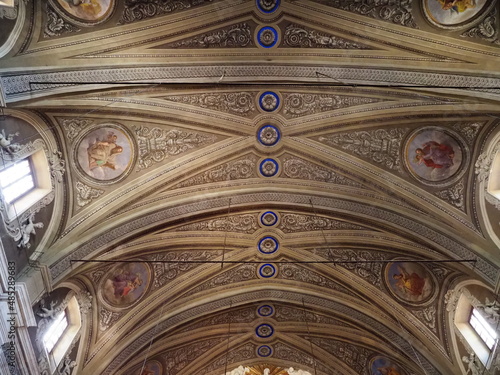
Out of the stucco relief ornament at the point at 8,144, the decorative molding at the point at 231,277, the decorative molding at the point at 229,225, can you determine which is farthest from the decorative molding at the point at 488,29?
the stucco relief ornament at the point at 8,144

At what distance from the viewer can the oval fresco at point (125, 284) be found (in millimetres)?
13930

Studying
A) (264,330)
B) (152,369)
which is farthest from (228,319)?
(152,369)

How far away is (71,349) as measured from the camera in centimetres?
1269

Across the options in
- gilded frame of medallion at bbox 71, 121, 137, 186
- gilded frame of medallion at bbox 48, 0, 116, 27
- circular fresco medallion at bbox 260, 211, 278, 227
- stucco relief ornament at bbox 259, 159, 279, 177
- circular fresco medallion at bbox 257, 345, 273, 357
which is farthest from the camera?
circular fresco medallion at bbox 257, 345, 273, 357

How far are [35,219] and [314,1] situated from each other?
904cm

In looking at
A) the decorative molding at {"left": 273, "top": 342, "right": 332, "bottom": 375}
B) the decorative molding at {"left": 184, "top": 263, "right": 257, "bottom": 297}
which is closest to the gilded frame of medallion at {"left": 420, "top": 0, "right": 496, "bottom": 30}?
the decorative molding at {"left": 184, "top": 263, "right": 257, "bottom": 297}

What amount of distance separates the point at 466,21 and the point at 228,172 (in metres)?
7.70

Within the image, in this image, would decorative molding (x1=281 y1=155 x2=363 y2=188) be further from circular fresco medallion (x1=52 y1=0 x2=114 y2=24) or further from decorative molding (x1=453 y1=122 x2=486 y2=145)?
circular fresco medallion (x1=52 y1=0 x2=114 y2=24)

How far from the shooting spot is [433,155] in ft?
41.1

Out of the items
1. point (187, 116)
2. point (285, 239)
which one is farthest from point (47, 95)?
point (285, 239)

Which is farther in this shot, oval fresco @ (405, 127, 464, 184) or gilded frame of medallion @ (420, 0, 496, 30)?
oval fresco @ (405, 127, 464, 184)

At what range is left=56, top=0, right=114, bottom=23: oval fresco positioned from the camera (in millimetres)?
10438

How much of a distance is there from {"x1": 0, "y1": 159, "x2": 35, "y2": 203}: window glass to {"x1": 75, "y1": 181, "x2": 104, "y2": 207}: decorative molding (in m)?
1.36

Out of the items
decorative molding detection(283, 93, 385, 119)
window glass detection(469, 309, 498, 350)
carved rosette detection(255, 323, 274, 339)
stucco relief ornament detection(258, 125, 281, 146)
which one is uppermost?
decorative molding detection(283, 93, 385, 119)
